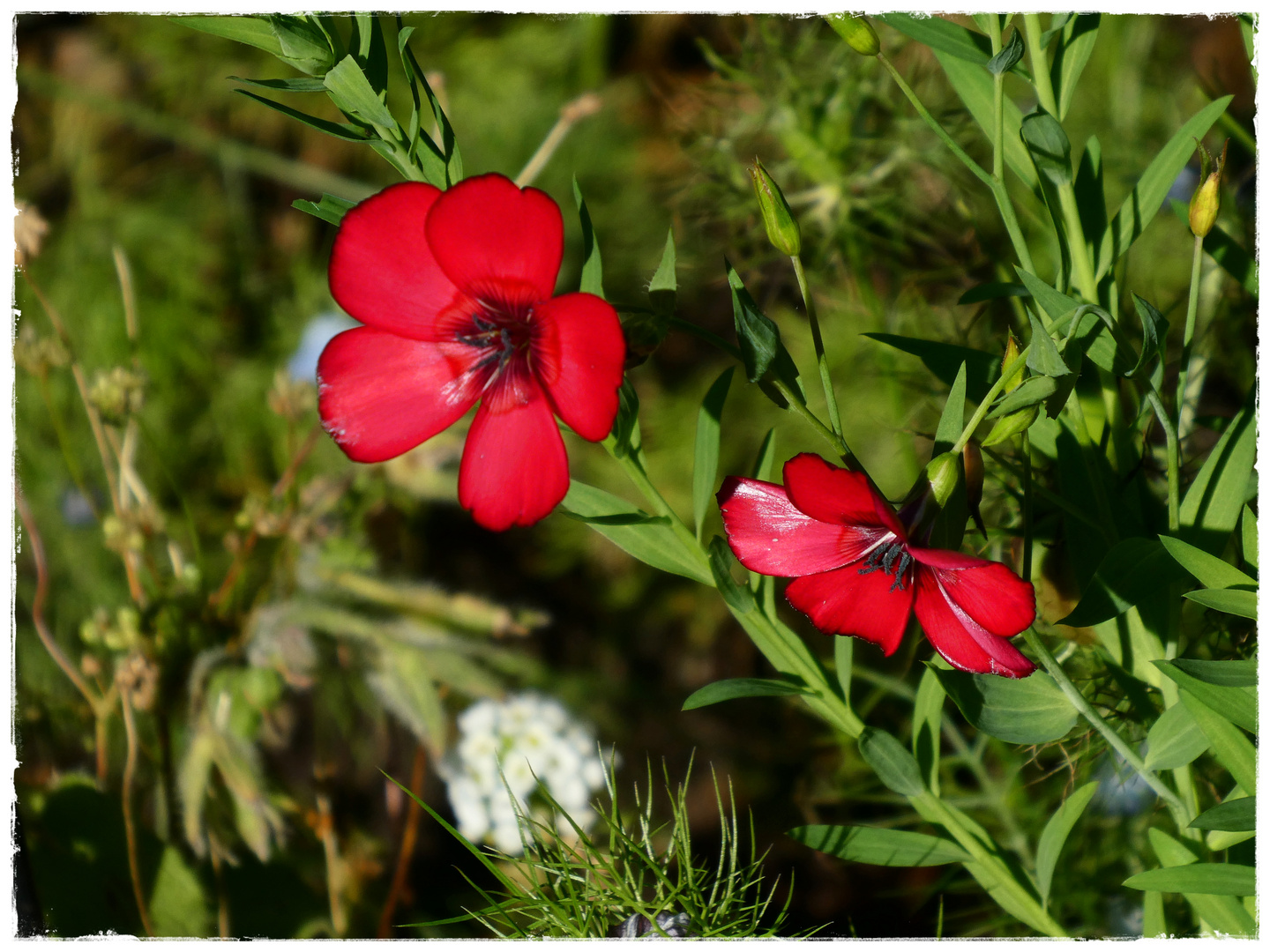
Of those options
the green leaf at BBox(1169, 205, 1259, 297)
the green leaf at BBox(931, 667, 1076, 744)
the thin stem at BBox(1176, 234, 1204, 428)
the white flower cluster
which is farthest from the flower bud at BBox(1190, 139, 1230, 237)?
the white flower cluster

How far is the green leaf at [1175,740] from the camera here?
1.59ft

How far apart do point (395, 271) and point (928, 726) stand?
0.36 metres

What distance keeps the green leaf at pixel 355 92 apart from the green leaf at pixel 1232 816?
462 millimetres

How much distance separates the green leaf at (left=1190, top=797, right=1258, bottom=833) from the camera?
45cm

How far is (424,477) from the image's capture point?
107 cm

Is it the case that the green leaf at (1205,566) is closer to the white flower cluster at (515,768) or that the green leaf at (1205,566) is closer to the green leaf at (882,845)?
the green leaf at (882,845)

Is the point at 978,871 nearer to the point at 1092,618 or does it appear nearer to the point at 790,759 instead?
the point at 1092,618

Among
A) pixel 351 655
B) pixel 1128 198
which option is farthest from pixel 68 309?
pixel 1128 198

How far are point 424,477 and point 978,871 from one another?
69cm

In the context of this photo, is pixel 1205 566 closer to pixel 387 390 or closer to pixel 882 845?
pixel 882 845

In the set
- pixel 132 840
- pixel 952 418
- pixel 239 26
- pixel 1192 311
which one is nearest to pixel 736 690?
pixel 952 418

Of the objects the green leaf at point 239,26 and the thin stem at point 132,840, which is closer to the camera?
the green leaf at point 239,26

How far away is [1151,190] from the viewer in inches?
20.1

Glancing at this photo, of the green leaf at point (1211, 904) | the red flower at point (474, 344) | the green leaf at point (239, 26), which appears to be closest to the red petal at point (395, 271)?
the red flower at point (474, 344)
